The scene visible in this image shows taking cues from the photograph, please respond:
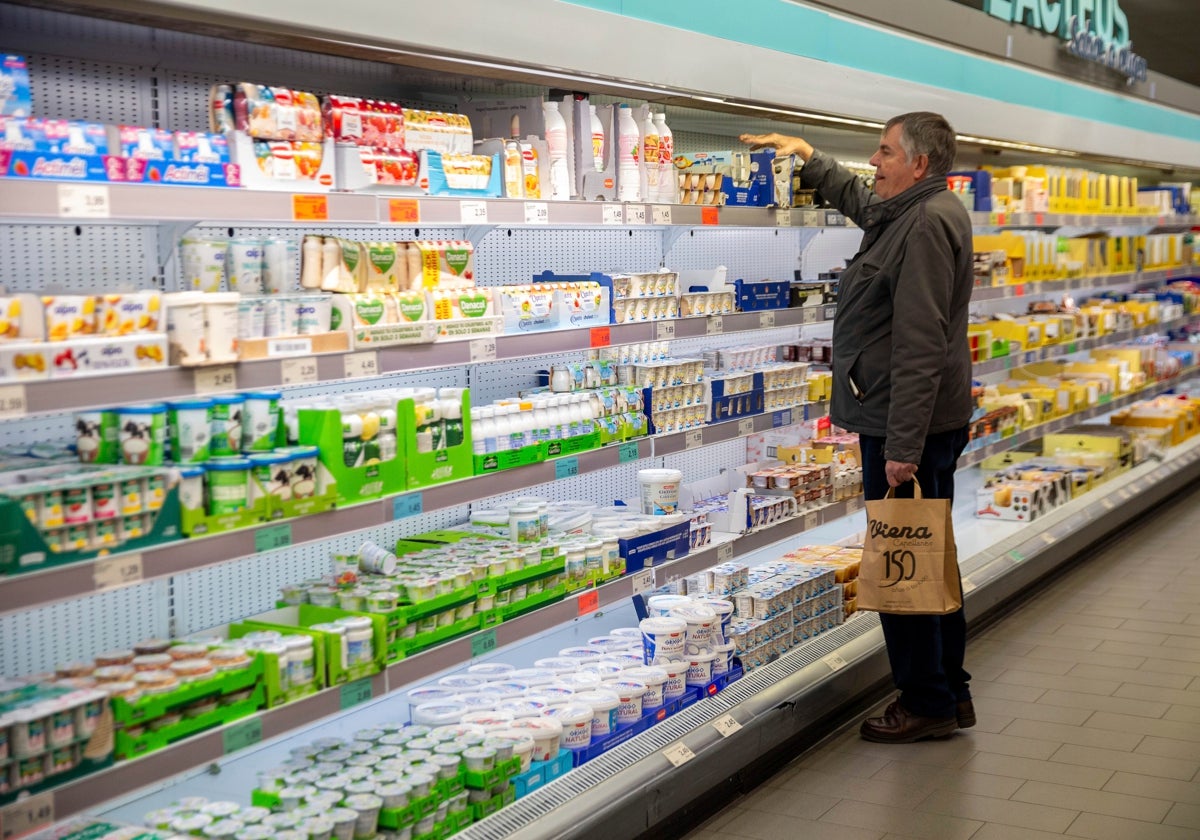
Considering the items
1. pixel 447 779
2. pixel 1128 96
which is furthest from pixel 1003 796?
pixel 1128 96

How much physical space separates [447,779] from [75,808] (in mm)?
941

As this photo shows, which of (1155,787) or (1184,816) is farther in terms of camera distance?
(1155,787)

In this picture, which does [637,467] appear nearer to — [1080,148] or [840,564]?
[840,564]

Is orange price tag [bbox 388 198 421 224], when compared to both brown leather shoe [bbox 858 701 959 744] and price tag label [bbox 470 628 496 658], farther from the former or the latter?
brown leather shoe [bbox 858 701 959 744]

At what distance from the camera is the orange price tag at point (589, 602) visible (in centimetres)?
379

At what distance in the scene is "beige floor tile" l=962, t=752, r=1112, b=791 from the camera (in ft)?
13.4

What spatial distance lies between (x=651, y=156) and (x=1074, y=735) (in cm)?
253

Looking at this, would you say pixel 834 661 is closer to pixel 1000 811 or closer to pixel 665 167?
pixel 1000 811

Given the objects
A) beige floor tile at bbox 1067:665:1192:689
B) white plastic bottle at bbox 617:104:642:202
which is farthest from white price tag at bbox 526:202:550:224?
beige floor tile at bbox 1067:665:1192:689

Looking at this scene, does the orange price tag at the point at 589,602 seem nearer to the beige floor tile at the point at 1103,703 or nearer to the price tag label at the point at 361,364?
the price tag label at the point at 361,364

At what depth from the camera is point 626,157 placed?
13.1 feet

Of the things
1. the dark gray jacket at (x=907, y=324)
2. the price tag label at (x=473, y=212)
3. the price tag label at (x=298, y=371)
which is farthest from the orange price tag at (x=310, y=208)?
the dark gray jacket at (x=907, y=324)

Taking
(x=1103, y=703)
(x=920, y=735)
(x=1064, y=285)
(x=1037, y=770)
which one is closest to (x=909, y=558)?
(x=920, y=735)

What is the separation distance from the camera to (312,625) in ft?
A: 10.1
